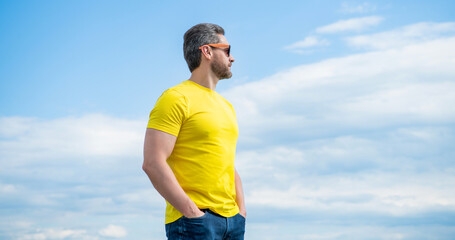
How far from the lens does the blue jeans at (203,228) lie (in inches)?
158

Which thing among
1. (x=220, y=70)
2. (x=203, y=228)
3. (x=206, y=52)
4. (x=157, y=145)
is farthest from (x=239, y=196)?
(x=206, y=52)

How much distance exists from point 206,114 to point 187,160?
456 mm

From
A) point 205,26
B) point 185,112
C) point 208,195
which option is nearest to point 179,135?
point 185,112

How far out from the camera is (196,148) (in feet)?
13.8

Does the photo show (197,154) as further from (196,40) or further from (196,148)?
(196,40)

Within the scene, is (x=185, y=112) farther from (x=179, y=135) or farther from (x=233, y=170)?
(x=233, y=170)

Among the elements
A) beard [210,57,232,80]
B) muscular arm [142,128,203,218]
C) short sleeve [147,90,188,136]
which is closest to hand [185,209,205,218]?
muscular arm [142,128,203,218]

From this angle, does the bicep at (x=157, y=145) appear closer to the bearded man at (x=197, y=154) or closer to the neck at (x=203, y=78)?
the bearded man at (x=197, y=154)

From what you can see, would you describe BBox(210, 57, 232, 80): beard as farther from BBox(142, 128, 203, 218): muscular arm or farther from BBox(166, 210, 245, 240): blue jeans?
BBox(166, 210, 245, 240): blue jeans

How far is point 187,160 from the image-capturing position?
4.19m

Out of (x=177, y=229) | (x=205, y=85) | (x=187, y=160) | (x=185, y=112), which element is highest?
(x=205, y=85)

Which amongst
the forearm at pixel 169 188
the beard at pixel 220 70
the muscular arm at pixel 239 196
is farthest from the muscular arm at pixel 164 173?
the beard at pixel 220 70

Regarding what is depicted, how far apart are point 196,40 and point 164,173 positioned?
4.75 feet

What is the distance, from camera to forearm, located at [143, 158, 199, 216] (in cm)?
393
